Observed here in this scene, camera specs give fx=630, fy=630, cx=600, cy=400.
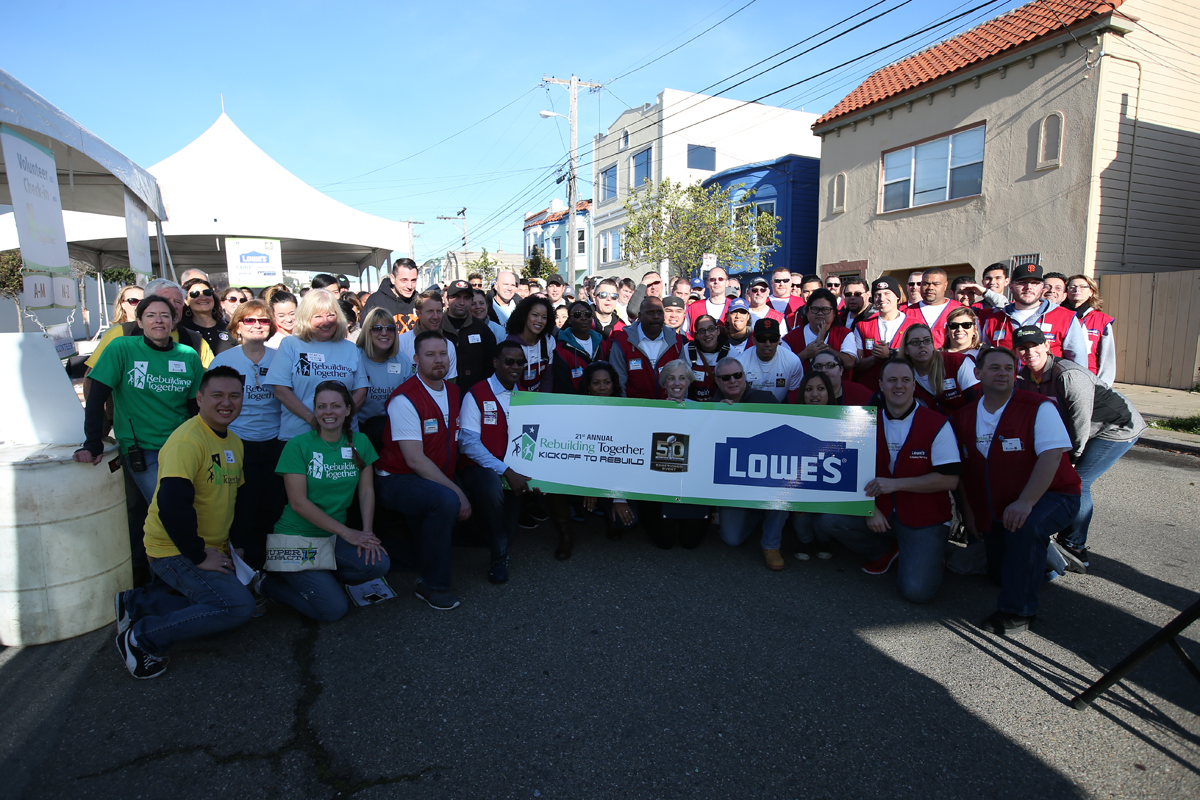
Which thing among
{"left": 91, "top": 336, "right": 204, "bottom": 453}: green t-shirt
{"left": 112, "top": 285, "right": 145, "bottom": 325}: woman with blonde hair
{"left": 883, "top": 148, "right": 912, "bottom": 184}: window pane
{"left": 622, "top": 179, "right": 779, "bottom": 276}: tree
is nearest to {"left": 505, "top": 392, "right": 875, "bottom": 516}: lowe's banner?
{"left": 91, "top": 336, "right": 204, "bottom": 453}: green t-shirt

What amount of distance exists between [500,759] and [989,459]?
3.22 meters

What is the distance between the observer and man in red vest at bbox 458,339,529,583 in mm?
4242

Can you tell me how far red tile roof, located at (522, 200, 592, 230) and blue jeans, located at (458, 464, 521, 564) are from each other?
32130 millimetres

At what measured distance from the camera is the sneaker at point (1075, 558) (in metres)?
4.26

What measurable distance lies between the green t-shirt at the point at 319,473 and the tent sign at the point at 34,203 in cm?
238

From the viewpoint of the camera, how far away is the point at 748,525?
4.73 m

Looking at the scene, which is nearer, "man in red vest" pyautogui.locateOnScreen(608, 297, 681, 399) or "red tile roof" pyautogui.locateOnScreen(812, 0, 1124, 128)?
"man in red vest" pyautogui.locateOnScreen(608, 297, 681, 399)

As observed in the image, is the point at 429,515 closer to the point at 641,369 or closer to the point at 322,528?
the point at 322,528

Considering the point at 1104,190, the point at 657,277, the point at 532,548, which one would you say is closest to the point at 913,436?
the point at 532,548

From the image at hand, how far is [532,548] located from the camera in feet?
15.9

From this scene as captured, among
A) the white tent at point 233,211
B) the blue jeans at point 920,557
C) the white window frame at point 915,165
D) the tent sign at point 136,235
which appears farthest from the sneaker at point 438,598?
the white window frame at point 915,165

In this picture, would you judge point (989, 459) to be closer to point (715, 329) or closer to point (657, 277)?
point (715, 329)

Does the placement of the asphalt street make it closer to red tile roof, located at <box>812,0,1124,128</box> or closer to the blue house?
red tile roof, located at <box>812,0,1124,128</box>

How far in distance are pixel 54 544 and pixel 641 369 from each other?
13.4 ft
